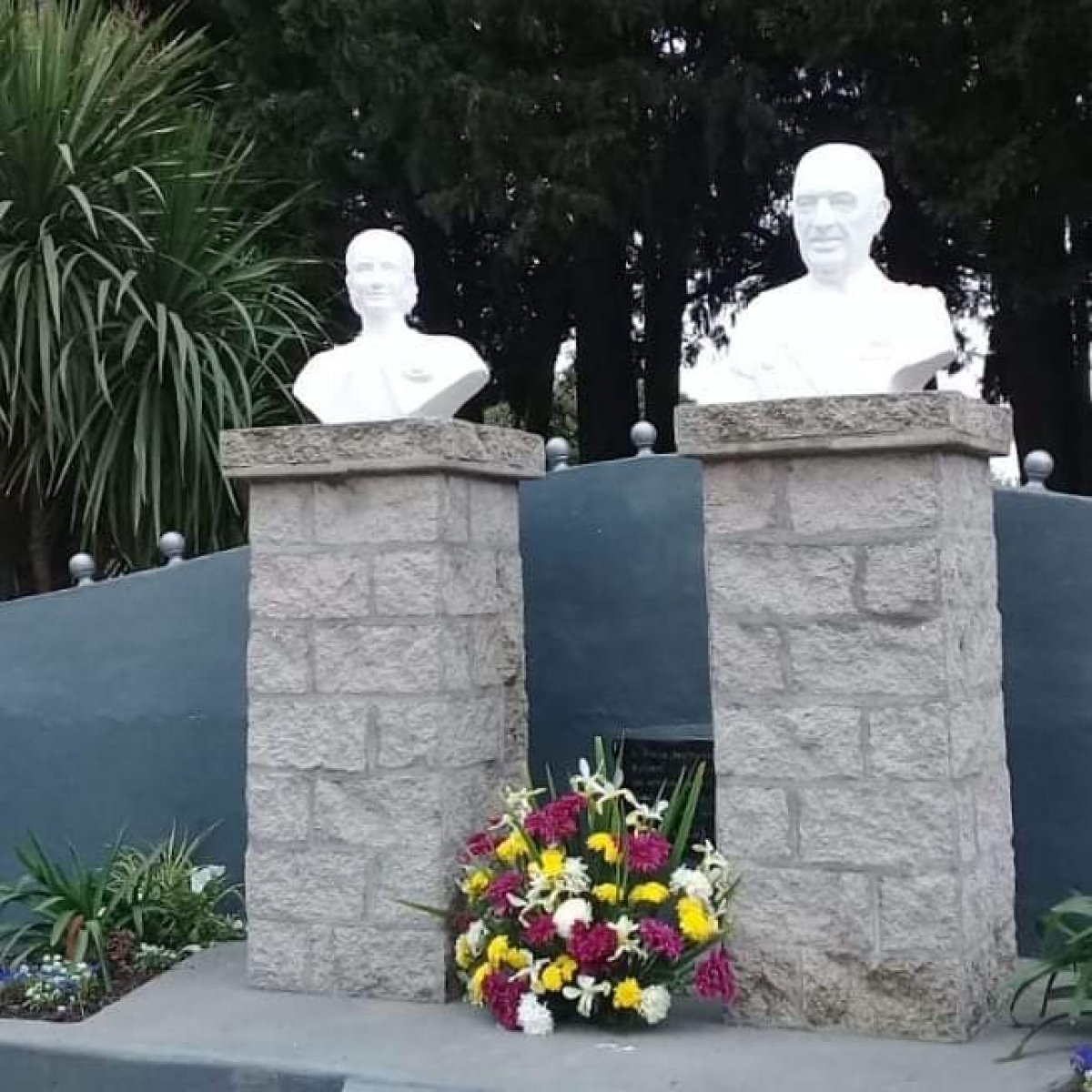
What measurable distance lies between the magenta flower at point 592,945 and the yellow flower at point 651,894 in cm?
11

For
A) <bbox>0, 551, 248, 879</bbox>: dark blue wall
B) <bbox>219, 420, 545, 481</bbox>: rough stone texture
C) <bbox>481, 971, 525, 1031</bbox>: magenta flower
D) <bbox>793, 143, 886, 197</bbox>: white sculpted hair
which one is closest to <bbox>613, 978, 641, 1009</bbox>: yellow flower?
<bbox>481, 971, 525, 1031</bbox>: magenta flower

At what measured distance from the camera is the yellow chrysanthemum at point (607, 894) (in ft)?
13.5

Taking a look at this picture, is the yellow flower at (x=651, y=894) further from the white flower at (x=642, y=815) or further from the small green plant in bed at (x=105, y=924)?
the small green plant in bed at (x=105, y=924)

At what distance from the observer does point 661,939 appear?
4.03 m

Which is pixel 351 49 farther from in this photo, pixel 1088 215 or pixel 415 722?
pixel 415 722

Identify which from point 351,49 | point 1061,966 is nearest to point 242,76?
point 351,49

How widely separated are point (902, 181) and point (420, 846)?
4170mm

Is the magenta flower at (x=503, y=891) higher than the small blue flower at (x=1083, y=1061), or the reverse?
the magenta flower at (x=503, y=891)

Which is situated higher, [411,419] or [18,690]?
[411,419]

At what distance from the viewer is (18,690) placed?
5.85m

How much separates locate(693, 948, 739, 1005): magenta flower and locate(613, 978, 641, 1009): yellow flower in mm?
145

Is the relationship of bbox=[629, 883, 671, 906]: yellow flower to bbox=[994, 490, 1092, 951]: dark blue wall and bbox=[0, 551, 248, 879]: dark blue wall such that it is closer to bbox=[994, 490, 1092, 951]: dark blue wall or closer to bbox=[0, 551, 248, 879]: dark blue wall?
bbox=[994, 490, 1092, 951]: dark blue wall

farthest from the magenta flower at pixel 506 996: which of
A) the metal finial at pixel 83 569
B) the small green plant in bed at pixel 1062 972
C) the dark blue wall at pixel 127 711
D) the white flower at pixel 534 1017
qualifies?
the metal finial at pixel 83 569

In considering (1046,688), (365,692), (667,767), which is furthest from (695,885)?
(1046,688)
